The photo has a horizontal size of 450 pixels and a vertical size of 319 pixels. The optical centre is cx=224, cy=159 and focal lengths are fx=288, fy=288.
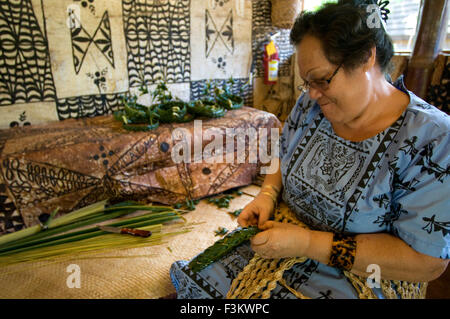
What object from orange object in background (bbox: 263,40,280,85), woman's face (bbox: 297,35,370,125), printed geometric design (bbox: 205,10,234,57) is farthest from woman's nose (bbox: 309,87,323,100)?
orange object in background (bbox: 263,40,280,85)

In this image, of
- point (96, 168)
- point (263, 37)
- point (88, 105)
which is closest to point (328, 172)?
point (96, 168)

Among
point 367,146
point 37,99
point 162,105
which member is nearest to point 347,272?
point 367,146

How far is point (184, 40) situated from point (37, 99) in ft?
4.04

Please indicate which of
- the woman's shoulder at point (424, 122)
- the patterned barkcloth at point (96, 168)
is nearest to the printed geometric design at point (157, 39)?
the patterned barkcloth at point (96, 168)

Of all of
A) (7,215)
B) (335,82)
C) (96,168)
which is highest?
(335,82)

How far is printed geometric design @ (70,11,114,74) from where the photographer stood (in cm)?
205

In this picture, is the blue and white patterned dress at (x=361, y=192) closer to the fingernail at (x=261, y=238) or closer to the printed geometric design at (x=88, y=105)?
the fingernail at (x=261, y=238)

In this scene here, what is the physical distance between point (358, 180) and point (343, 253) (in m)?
0.23

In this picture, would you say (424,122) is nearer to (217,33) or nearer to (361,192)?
(361,192)

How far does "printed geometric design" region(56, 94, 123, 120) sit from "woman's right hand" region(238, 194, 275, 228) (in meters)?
1.67

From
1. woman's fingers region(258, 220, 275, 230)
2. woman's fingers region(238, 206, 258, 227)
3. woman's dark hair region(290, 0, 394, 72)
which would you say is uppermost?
woman's dark hair region(290, 0, 394, 72)

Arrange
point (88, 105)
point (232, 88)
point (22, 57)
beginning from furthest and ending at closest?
point (232, 88) → point (88, 105) → point (22, 57)

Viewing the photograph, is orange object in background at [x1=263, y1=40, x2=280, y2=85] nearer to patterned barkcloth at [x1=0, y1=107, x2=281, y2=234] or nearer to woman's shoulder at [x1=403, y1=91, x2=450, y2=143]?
patterned barkcloth at [x1=0, y1=107, x2=281, y2=234]

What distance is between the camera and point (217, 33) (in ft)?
8.70
